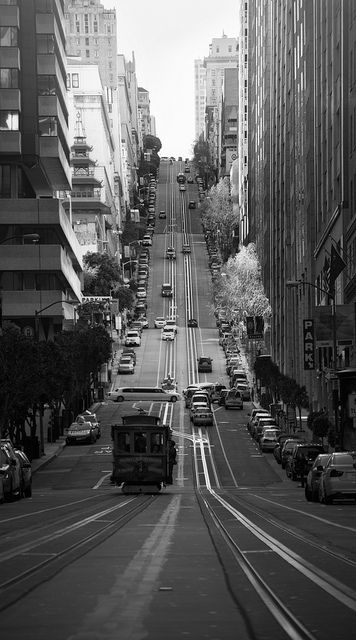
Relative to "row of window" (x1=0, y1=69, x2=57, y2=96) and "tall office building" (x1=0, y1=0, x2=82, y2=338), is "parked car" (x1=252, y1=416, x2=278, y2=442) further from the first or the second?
"row of window" (x1=0, y1=69, x2=57, y2=96)

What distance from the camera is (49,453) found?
79.2m

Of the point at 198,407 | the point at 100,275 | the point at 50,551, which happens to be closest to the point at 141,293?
the point at 100,275

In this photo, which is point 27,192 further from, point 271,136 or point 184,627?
point 184,627

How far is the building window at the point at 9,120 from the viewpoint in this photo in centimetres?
10350

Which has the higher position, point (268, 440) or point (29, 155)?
point (29, 155)

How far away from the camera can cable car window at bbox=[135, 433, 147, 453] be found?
4798 cm

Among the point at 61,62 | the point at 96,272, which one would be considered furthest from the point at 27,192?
the point at 96,272

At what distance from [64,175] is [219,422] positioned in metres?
26.4

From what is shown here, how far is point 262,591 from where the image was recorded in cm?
1295

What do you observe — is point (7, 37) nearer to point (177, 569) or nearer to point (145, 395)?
point (145, 395)

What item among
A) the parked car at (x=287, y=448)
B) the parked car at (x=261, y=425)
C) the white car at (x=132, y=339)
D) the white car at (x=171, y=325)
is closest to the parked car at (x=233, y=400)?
the parked car at (x=261, y=425)

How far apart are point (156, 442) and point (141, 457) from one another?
93 cm

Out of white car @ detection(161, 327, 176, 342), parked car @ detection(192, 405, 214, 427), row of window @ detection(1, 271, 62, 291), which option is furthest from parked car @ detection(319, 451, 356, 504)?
white car @ detection(161, 327, 176, 342)

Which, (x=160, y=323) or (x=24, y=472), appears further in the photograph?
(x=160, y=323)
